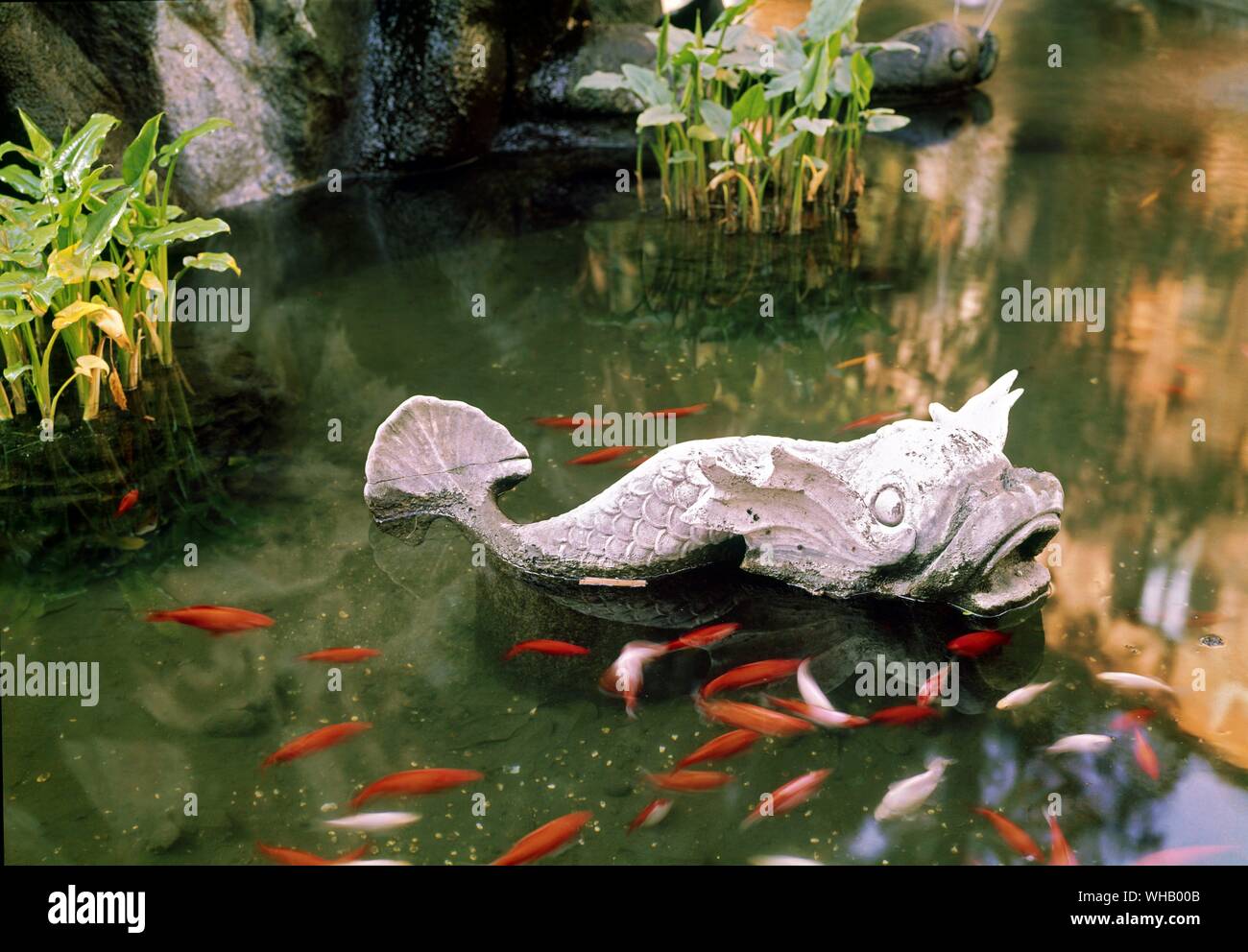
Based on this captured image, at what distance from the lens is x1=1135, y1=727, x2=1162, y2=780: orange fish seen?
3.02 metres

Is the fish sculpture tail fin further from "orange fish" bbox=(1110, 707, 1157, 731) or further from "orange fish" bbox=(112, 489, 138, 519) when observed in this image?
"orange fish" bbox=(1110, 707, 1157, 731)

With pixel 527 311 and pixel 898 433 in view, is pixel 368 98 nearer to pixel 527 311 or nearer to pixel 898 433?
pixel 527 311

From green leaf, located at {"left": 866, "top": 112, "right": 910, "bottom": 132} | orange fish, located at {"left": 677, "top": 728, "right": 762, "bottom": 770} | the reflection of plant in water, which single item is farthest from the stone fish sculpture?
green leaf, located at {"left": 866, "top": 112, "right": 910, "bottom": 132}

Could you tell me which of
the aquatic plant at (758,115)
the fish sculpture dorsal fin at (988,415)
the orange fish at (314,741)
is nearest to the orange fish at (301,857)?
the orange fish at (314,741)

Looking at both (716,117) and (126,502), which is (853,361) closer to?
(716,117)

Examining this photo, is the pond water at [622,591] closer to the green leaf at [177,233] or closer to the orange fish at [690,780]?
the orange fish at [690,780]

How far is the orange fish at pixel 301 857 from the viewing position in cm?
277

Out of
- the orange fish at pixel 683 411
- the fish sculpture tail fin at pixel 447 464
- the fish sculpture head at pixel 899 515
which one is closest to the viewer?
the fish sculpture head at pixel 899 515

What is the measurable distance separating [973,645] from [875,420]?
151 cm

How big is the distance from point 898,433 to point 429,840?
72.8 inches

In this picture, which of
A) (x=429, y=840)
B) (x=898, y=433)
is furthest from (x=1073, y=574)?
(x=429, y=840)

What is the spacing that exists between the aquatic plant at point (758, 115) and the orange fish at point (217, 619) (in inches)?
156

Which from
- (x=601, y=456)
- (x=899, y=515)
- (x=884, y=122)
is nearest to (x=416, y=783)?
(x=899, y=515)

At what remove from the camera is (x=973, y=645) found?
11.4 feet
